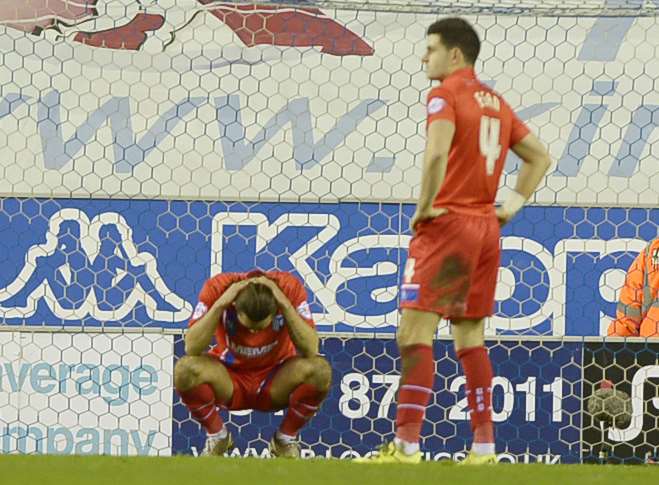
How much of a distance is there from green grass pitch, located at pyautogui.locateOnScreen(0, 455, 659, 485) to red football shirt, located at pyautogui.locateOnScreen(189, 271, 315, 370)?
127 centimetres

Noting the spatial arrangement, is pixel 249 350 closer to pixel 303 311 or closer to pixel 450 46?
pixel 303 311

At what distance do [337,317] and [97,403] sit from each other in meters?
1.01

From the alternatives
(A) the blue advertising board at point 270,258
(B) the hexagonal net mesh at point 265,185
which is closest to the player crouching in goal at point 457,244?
(B) the hexagonal net mesh at point 265,185

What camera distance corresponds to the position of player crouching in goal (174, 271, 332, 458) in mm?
5480

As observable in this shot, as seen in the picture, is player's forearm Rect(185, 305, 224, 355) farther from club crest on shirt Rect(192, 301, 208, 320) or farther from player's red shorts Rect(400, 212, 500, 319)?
player's red shorts Rect(400, 212, 500, 319)

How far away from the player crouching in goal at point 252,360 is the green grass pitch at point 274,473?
1072 mm

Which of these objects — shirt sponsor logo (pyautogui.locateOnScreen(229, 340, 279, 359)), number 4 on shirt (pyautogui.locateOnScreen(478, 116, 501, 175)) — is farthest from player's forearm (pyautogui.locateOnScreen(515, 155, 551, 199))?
shirt sponsor logo (pyautogui.locateOnScreen(229, 340, 279, 359))

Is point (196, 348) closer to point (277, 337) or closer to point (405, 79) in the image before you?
point (277, 337)

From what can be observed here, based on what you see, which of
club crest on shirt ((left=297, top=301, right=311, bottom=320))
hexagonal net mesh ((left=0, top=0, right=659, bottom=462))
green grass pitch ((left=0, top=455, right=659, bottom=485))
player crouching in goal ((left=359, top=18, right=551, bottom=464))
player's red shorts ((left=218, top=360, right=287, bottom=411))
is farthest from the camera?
hexagonal net mesh ((left=0, top=0, right=659, bottom=462))

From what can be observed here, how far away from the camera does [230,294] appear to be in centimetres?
549

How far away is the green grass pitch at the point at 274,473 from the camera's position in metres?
3.67

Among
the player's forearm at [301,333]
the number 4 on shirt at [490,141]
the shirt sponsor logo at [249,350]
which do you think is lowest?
the shirt sponsor logo at [249,350]

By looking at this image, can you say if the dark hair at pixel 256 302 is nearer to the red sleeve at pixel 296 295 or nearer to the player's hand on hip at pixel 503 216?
the red sleeve at pixel 296 295

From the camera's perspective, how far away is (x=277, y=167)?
21.6ft
